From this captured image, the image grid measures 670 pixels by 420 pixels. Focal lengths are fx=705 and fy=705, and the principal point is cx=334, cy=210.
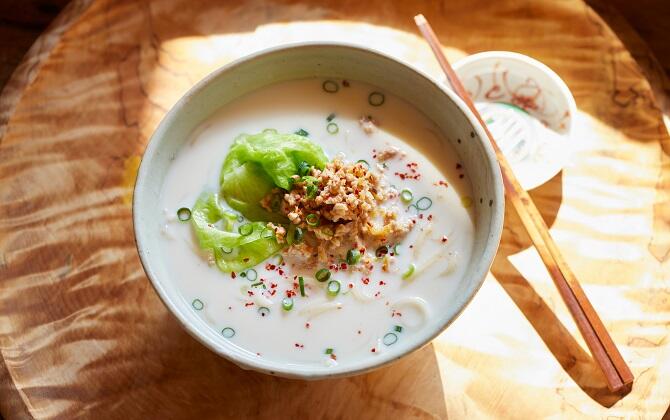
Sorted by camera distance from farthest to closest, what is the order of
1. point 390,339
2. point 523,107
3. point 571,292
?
point 523,107 → point 571,292 → point 390,339

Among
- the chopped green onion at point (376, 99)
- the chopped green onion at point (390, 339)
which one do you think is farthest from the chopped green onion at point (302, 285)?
the chopped green onion at point (376, 99)

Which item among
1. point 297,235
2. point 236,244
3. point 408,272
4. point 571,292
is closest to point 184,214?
point 236,244

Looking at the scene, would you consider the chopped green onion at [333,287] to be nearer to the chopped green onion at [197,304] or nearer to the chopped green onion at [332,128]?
the chopped green onion at [197,304]

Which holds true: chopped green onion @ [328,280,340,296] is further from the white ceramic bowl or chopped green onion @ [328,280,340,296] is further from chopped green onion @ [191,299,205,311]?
chopped green onion @ [191,299,205,311]

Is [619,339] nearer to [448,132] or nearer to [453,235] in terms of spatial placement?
[453,235]

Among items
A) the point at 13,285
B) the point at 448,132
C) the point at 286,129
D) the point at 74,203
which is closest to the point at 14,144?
the point at 74,203

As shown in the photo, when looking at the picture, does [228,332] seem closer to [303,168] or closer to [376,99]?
[303,168]
